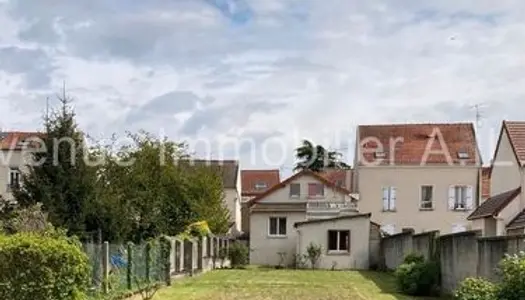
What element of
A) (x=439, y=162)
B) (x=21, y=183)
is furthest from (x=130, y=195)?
(x=439, y=162)

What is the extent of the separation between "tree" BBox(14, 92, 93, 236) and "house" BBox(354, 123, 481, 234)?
1162 inches

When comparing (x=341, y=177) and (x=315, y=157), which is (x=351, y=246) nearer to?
A: (x=341, y=177)

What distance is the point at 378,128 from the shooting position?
5972cm

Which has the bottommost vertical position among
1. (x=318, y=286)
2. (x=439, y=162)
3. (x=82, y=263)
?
(x=318, y=286)

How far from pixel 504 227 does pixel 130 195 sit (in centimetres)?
1906

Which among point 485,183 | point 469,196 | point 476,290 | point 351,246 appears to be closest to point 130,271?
point 476,290

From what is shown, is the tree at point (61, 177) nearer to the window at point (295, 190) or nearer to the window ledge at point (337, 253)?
the window ledge at point (337, 253)

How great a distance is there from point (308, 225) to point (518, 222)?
60.9 ft

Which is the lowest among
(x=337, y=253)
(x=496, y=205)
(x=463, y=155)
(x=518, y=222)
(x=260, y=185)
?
(x=337, y=253)

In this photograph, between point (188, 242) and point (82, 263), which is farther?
point (188, 242)

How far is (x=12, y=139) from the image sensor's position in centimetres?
6203

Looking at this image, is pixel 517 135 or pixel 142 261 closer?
pixel 142 261

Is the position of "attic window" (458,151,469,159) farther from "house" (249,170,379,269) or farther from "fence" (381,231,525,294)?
"fence" (381,231,525,294)

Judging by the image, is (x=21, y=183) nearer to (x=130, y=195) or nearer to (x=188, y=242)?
(x=188, y=242)
